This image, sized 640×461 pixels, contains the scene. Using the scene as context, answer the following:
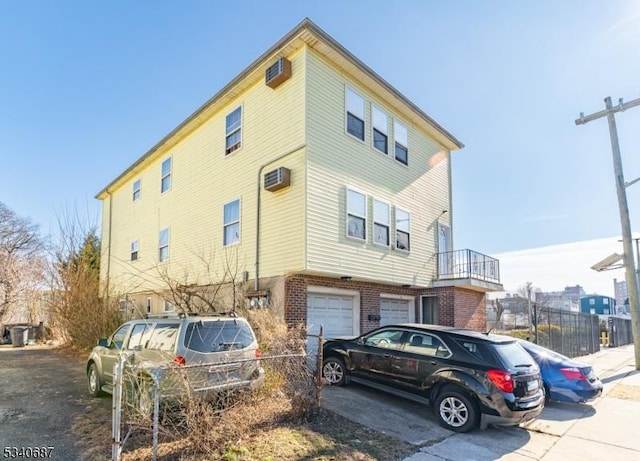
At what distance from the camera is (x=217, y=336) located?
21.7 feet

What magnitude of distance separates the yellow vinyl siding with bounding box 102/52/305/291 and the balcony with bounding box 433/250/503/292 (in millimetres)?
7115

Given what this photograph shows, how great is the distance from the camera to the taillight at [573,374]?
9034mm

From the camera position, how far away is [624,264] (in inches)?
563

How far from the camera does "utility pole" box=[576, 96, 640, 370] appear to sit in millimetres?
13922

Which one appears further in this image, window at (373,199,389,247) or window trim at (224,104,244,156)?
window trim at (224,104,244,156)

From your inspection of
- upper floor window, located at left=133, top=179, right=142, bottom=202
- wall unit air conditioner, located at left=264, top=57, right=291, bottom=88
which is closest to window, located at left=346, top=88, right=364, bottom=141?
wall unit air conditioner, located at left=264, top=57, right=291, bottom=88

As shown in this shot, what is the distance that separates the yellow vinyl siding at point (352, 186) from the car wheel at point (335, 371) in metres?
2.55

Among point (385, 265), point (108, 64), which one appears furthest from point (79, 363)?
point (385, 265)

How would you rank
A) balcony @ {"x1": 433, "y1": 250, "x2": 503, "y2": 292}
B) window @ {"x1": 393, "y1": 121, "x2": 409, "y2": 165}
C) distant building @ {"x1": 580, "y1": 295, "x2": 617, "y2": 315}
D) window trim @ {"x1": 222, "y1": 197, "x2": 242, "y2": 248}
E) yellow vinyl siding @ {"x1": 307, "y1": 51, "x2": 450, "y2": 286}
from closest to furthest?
yellow vinyl siding @ {"x1": 307, "y1": 51, "x2": 450, "y2": 286} < window trim @ {"x1": 222, "y1": 197, "x2": 242, "y2": 248} < window @ {"x1": 393, "y1": 121, "x2": 409, "y2": 165} < balcony @ {"x1": 433, "y1": 250, "x2": 503, "y2": 292} < distant building @ {"x1": 580, "y1": 295, "x2": 617, "y2": 315}

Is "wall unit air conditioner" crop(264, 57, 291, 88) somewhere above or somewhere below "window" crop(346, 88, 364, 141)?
above

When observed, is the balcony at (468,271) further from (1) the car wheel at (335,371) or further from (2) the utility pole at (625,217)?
(1) the car wheel at (335,371)

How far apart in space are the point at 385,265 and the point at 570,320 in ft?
32.7

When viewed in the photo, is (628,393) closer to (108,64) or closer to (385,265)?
(385,265)

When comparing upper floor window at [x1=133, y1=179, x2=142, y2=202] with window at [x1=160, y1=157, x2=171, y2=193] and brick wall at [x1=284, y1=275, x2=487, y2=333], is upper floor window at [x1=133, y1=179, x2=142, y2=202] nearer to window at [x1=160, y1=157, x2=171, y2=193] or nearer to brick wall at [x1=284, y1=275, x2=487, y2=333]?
window at [x1=160, y1=157, x2=171, y2=193]
